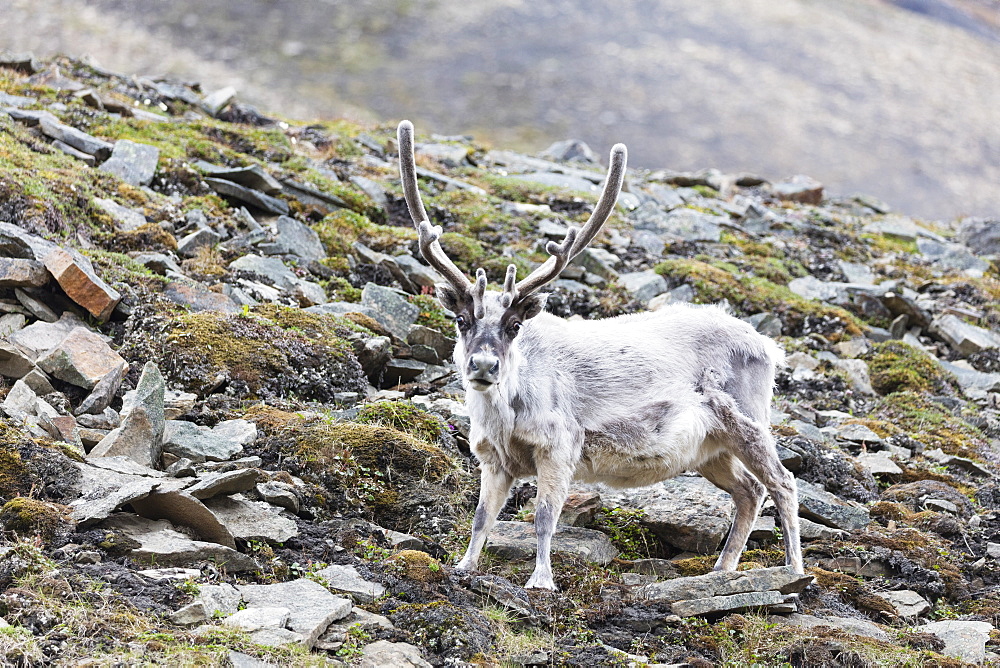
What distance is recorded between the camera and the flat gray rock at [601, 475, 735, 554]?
894 cm

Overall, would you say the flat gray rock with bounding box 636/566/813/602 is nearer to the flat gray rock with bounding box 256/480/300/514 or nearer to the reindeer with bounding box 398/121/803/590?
the reindeer with bounding box 398/121/803/590

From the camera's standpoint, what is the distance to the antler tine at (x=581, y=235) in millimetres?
8077

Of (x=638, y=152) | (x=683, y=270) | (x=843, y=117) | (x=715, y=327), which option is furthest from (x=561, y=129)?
(x=715, y=327)

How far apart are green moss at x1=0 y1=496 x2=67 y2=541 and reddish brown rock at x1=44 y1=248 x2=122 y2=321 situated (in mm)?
4064

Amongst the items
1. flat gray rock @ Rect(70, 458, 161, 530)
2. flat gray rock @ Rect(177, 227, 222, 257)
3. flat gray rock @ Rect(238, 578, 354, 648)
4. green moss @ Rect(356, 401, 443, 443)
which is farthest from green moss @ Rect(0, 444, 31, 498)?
flat gray rock @ Rect(177, 227, 222, 257)

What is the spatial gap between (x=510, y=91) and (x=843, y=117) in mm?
18294

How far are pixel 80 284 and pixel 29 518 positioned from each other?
4347 millimetres

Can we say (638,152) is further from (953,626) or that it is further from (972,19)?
(953,626)

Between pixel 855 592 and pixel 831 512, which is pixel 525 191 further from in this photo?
pixel 855 592

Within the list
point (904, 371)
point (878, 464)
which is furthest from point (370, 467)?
point (904, 371)

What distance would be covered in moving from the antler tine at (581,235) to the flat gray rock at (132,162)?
8.74 m

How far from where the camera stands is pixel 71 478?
7.22 meters

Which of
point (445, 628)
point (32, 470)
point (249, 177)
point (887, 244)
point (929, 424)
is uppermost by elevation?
point (32, 470)

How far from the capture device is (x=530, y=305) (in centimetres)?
803
